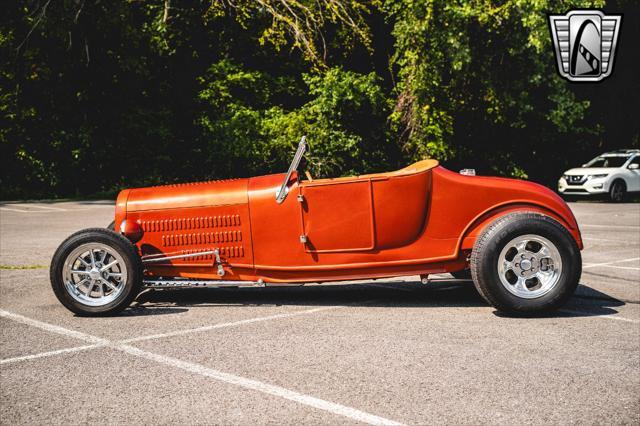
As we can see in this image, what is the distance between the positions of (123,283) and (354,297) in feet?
7.06

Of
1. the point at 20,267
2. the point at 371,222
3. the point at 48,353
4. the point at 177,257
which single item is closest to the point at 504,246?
the point at 371,222

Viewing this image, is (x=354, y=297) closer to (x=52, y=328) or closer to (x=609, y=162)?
(x=52, y=328)

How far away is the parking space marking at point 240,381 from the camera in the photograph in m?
3.69

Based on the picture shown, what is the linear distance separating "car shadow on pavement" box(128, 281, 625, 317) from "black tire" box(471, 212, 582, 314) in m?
0.21

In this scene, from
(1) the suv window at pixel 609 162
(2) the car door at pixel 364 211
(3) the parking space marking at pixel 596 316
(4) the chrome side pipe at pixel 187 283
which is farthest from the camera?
(1) the suv window at pixel 609 162

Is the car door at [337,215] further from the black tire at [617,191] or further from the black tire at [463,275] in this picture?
the black tire at [617,191]

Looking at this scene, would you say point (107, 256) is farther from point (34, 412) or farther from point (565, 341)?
point (565, 341)

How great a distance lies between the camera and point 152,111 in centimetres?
2256

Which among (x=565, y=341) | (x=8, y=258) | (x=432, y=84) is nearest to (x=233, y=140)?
(x=432, y=84)

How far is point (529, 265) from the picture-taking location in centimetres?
597

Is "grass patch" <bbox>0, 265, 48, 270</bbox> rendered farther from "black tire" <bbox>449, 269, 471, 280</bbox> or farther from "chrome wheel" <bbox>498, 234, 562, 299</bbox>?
"chrome wheel" <bbox>498, 234, 562, 299</bbox>

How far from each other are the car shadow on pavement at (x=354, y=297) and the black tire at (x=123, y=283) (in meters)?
0.25

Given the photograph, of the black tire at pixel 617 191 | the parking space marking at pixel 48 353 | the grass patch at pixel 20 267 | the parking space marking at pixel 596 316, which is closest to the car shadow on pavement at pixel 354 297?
the parking space marking at pixel 596 316

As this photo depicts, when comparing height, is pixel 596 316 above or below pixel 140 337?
below
